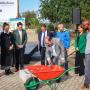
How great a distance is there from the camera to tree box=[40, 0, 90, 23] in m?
60.3

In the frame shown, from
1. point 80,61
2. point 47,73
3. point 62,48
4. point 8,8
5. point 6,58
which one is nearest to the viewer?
point 47,73

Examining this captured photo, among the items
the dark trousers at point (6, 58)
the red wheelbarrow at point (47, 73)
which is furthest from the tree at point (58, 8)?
the red wheelbarrow at point (47, 73)

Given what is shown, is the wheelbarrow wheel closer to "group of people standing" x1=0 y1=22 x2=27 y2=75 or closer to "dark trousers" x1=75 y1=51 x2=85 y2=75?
"dark trousers" x1=75 y1=51 x2=85 y2=75

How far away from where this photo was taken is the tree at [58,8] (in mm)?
60312

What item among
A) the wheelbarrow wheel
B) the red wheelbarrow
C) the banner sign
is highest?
the banner sign

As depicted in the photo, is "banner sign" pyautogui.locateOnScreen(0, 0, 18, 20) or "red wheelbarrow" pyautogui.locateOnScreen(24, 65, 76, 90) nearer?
"red wheelbarrow" pyautogui.locateOnScreen(24, 65, 76, 90)

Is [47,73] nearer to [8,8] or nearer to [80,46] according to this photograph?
[80,46]

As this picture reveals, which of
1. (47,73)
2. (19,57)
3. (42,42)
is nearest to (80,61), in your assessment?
(42,42)

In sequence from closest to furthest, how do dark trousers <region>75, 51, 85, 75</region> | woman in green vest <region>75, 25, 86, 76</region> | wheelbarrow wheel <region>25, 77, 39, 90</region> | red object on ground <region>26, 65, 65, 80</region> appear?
red object on ground <region>26, 65, 65, 80</region>
wheelbarrow wheel <region>25, 77, 39, 90</region>
woman in green vest <region>75, 25, 86, 76</region>
dark trousers <region>75, 51, 85, 75</region>

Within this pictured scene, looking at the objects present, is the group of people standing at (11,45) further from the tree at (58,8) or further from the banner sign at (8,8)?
the tree at (58,8)

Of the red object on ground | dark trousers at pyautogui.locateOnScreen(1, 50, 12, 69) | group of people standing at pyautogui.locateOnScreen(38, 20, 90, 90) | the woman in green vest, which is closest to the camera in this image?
the red object on ground

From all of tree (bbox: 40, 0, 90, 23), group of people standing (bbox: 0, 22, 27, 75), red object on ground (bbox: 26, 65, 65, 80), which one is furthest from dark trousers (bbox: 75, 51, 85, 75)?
tree (bbox: 40, 0, 90, 23)

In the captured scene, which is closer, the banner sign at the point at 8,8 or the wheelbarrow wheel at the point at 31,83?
the wheelbarrow wheel at the point at 31,83

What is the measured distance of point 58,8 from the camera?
62938 millimetres
